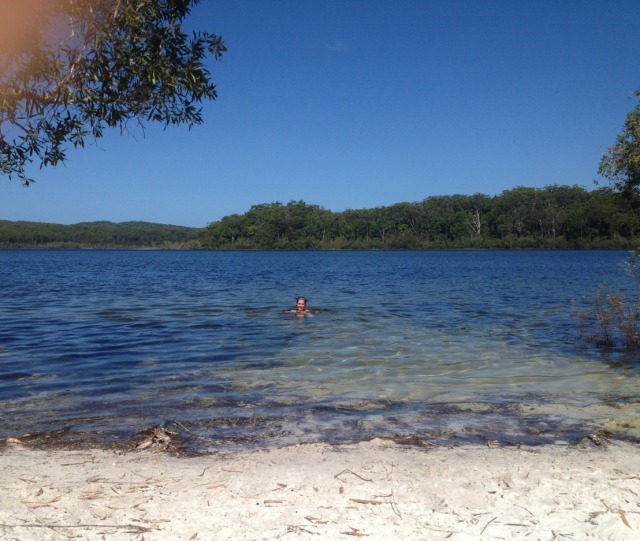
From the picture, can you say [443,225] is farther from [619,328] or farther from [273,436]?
[273,436]

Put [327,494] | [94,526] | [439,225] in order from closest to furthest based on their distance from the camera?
[94,526], [327,494], [439,225]

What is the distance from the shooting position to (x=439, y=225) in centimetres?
16388

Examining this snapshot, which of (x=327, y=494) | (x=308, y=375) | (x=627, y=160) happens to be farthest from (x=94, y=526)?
(x=627, y=160)

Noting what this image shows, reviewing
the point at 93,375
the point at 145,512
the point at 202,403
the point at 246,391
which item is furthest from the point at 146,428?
the point at 93,375

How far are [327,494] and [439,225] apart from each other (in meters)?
163

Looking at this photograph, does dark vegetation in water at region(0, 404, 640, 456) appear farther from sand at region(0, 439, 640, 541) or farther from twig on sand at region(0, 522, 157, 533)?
twig on sand at region(0, 522, 157, 533)

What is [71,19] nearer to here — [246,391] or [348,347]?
[246,391]

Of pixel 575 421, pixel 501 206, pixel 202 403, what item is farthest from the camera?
pixel 501 206

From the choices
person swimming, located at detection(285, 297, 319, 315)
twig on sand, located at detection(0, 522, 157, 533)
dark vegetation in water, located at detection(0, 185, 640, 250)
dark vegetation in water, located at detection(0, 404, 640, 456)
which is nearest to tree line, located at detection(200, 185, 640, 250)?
dark vegetation in water, located at detection(0, 185, 640, 250)

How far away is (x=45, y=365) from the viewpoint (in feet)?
38.2

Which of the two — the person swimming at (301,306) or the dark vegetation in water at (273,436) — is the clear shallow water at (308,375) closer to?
the dark vegetation in water at (273,436)

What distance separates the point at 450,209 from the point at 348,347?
6260 inches

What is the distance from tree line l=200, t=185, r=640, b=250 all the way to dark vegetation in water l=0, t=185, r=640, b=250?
236 millimetres

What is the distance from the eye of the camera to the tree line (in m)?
134
